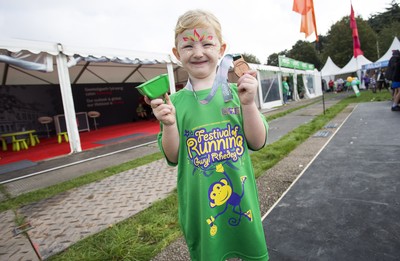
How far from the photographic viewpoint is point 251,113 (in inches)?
44.1

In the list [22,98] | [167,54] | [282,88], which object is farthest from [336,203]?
[282,88]

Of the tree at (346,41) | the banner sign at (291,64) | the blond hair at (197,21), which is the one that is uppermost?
the tree at (346,41)

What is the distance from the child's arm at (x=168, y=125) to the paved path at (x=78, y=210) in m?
1.43

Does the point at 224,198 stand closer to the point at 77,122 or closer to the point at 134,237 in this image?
the point at 134,237

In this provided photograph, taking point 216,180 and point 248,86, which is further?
point 216,180

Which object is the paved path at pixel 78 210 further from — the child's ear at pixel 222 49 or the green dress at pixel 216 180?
the child's ear at pixel 222 49

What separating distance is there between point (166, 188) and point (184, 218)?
248cm

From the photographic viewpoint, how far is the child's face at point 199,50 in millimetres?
1117

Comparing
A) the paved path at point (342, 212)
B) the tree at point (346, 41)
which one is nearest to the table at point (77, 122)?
the paved path at point (342, 212)

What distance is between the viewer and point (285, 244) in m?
1.99

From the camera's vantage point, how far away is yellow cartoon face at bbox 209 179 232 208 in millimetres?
1142

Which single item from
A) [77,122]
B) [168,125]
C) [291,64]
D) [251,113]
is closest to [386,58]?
[291,64]

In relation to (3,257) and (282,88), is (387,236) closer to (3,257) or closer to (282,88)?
(3,257)

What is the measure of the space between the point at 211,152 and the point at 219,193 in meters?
0.19
